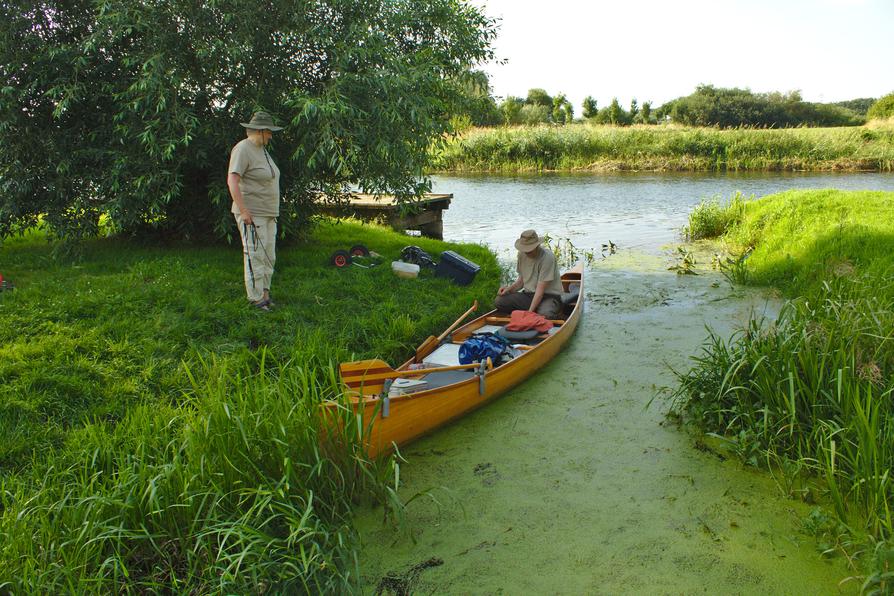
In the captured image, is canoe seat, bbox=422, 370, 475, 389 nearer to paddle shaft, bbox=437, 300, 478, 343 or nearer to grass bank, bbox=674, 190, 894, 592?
paddle shaft, bbox=437, 300, 478, 343

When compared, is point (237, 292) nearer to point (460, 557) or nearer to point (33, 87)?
point (33, 87)

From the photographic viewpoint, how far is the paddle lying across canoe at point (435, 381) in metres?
4.59

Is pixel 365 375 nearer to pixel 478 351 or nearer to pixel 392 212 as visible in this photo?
pixel 478 351

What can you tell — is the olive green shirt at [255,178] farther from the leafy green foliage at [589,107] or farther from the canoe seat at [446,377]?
the leafy green foliage at [589,107]

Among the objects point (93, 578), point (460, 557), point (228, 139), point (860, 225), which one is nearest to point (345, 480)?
point (460, 557)

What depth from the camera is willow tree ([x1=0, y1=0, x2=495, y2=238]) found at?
7.38 meters

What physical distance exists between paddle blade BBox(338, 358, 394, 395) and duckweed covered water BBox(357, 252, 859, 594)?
2.16ft

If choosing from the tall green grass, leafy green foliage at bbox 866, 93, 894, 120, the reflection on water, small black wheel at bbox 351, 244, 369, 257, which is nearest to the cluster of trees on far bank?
leafy green foliage at bbox 866, 93, 894, 120

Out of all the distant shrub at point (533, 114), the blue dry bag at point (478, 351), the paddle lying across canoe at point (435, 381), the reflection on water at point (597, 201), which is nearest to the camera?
the paddle lying across canoe at point (435, 381)

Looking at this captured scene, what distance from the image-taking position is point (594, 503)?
4312 millimetres

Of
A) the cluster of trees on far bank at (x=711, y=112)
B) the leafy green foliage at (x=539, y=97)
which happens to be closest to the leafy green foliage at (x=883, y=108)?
the cluster of trees on far bank at (x=711, y=112)

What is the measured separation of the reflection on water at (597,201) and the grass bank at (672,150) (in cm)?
164

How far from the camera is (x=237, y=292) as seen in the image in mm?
7031

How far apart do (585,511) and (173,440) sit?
2.56 meters
